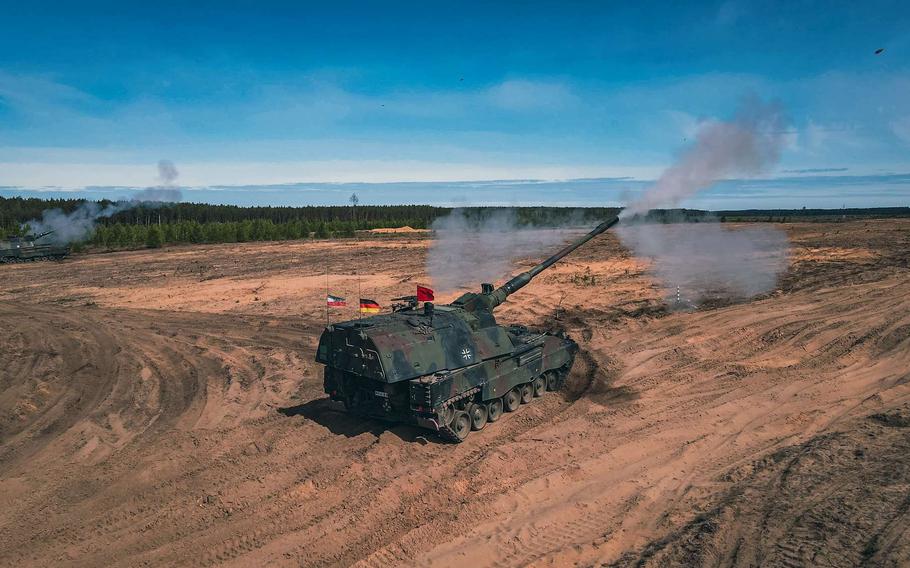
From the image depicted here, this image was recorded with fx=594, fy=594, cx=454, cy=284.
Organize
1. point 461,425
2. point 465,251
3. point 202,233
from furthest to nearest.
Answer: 1. point 202,233
2. point 465,251
3. point 461,425

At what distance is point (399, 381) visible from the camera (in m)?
11.9

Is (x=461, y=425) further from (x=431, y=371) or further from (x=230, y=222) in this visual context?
(x=230, y=222)

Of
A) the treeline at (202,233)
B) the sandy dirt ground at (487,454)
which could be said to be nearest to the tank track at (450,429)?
the sandy dirt ground at (487,454)

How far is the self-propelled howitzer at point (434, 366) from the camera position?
38.7ft

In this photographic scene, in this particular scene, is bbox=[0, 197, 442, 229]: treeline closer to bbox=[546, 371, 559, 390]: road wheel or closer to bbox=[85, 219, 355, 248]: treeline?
bbox=[85, 219, 355, 248]: treeline

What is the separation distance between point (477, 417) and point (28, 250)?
49.6 m

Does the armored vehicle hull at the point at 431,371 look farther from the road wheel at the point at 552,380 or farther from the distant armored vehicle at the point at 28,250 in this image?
the distant armored vehicle at the point at 28,250

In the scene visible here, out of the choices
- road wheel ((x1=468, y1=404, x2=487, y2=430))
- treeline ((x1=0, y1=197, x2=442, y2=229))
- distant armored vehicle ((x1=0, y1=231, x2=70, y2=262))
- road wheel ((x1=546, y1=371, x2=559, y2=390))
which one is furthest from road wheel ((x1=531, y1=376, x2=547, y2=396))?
treeline ((x1=0, y1=197, x2=442, y2=229))

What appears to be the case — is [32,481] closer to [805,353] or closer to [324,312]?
[324,312]

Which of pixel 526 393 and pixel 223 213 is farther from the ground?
pixel 223 213

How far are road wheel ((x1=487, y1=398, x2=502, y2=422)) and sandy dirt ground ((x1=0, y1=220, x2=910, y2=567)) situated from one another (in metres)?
0.47

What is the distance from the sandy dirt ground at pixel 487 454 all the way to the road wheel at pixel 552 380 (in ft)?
0.92

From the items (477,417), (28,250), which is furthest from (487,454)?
(28,250)

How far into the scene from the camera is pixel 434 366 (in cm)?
1223
